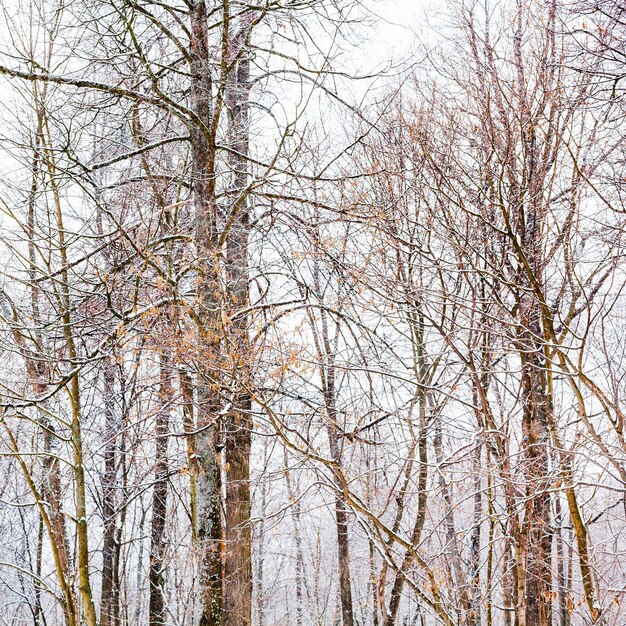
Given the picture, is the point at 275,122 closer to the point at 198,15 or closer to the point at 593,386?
the point at 198,15

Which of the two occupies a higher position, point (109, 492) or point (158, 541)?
point (109, 492)

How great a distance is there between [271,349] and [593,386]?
283 cm

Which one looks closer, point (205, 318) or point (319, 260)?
point (205, 318)

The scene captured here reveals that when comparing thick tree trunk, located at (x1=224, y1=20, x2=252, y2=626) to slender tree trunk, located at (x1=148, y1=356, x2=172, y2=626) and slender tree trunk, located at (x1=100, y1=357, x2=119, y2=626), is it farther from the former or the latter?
slender tree trunk, located at (x1=100, y1=357, x2=119, y2=626)

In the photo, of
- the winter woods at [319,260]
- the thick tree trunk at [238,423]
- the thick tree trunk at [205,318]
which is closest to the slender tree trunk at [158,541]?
the winter woods at [319,260]

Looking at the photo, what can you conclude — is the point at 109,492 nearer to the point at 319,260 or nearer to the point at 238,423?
the point at 238,423

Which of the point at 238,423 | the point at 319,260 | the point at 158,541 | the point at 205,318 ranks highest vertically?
the point at 319,260

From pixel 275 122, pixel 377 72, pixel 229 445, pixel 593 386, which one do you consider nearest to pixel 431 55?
pixel 377 72

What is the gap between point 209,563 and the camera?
659 cm

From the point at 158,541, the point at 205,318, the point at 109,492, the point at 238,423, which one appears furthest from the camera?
the point at 158,541

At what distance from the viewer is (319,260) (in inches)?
318

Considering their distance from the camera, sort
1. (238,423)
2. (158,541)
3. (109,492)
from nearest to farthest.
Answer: (238,423), (109,492), (158,541)

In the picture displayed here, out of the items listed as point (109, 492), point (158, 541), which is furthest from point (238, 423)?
point (158, 541)

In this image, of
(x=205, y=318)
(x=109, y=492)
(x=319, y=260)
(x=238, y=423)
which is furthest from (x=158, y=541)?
(x=205, y=318)
